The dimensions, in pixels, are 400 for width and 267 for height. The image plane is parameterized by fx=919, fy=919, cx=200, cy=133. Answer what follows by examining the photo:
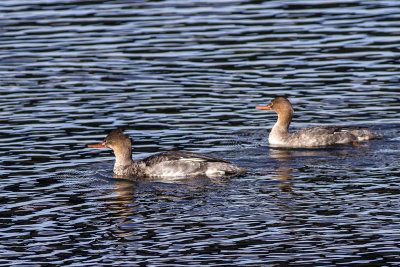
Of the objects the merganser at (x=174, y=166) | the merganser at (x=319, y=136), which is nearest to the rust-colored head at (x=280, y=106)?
the merganser at (x=319, y=136)

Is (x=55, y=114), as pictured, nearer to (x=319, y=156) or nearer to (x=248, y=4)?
(x=319, y=156)

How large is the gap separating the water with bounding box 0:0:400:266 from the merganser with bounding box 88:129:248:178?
42 cm

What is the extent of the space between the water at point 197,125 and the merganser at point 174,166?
1.37 ft

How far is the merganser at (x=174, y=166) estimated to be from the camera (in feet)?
57.2

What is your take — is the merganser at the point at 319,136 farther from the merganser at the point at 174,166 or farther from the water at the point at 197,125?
the merganser at the point at 174,166

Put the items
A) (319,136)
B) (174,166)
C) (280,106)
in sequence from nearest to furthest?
(174,166), (319,136), (280,106)

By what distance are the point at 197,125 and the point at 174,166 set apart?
409 centimetres

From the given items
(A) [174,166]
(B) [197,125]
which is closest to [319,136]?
(B) [197,125]

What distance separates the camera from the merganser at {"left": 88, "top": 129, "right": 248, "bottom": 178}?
1744 centimetres

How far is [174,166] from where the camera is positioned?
17.7 metres

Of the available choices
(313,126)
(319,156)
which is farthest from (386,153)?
(313,126)

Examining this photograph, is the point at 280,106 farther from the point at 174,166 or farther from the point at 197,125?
the point at 174,166

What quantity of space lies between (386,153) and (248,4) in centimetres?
1813

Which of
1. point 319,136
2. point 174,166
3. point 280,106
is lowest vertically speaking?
point 174,166
